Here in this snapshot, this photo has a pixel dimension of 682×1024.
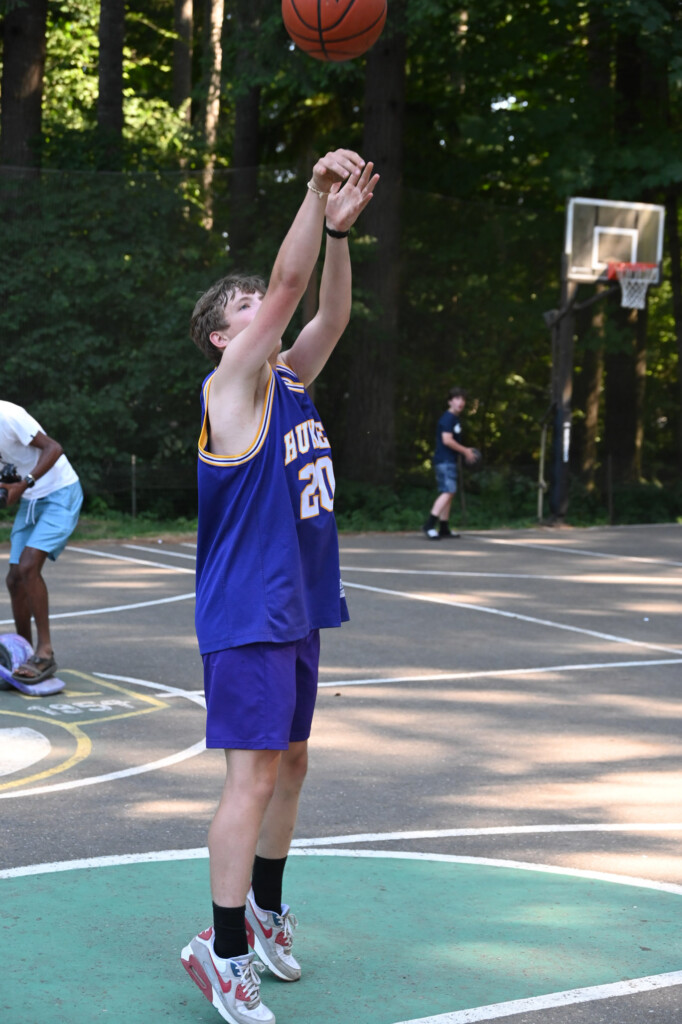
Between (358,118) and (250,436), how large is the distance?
22.3m

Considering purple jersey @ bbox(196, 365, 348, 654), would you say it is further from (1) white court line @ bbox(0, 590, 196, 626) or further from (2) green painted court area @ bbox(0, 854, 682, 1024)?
(1) white court line @ bbox(0, 590, 196, 626)

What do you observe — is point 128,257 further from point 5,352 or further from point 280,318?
point 280,318

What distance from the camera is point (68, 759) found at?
247 inches

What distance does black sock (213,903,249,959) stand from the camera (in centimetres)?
340

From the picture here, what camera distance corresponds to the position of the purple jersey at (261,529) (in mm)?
3428

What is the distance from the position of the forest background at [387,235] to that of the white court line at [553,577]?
5.03 metres

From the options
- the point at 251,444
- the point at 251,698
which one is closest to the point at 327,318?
the point at 251,444

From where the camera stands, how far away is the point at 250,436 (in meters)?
3.43

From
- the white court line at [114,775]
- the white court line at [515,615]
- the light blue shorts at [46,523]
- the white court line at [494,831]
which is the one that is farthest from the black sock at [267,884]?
the white court line at [515,615]

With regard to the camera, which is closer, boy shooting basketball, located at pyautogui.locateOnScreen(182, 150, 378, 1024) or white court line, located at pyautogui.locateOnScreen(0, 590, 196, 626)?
boy shooting basketball, located at pyautogui.locateOnScreen(182, 150, 378, 1024)

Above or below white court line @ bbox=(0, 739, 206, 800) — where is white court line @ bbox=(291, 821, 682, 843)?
above

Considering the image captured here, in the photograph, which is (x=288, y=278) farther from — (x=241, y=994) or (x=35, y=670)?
(x=35, y=670)

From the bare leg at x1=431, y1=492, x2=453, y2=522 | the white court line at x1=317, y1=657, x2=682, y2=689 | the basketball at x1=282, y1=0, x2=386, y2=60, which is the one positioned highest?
the basketball at x1=282, y1=0, x2=386, y2=60

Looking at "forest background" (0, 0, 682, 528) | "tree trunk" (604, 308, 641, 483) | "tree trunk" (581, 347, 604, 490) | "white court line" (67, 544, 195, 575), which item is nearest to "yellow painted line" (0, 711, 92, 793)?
"white court line" (67, 544, 195, 575)
